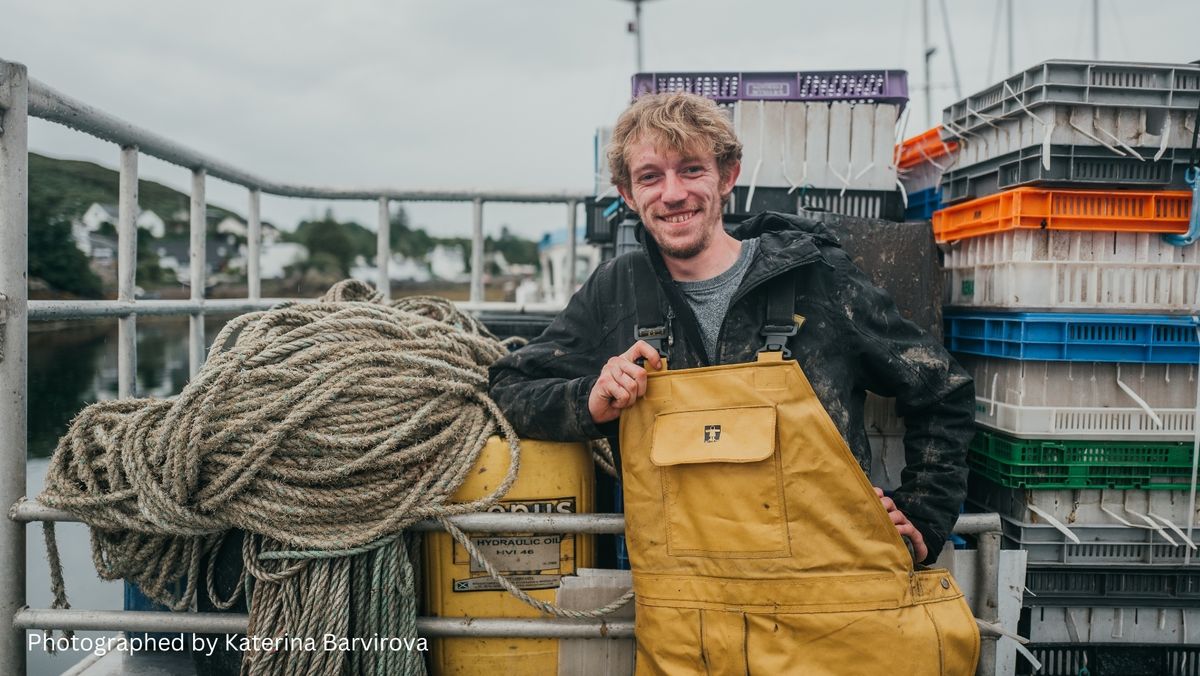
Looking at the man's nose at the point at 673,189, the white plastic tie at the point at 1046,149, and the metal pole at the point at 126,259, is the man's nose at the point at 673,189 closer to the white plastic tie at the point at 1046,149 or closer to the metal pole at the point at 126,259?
the white plastic tie at the point at 1046,149

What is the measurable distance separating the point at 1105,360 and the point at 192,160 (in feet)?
10.7

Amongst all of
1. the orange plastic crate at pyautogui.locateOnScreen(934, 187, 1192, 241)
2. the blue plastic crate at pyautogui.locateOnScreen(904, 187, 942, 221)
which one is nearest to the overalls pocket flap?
the orange plastic crate at pyautogui.locateOnScreen(934, 187, 1192, 241)

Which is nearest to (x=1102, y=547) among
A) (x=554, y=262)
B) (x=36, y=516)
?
(x=36, y=516)

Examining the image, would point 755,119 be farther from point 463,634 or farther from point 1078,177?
point 463,634

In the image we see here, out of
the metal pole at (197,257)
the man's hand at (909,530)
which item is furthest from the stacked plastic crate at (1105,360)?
the metal pole at (197,257)

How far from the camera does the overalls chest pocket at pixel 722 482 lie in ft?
5.23

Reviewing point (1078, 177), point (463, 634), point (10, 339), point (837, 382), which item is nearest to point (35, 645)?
point (10, 339)

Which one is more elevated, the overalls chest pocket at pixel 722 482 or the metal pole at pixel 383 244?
the metal pole at pixel 383 244

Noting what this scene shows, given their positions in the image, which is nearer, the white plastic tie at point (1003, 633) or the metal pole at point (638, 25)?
the white plastic tie at point (1003, 633)

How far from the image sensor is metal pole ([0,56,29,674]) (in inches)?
72.4

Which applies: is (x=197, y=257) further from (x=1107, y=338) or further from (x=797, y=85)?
(x=1107, y=338)

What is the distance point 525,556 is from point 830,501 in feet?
2.84

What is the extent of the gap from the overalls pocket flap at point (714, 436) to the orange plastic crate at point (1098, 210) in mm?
1118

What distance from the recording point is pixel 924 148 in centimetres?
283
